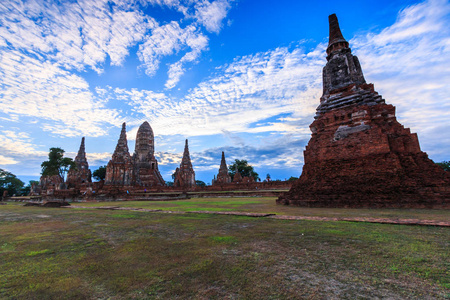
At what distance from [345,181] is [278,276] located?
345 inches

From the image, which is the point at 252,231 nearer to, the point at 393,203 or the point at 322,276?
the point at 322,276

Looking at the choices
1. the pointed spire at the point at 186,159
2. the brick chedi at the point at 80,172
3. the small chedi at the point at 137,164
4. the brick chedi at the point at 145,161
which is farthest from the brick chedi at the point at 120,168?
the pointed spire at the point at 186,159

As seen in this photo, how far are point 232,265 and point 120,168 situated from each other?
30092 mm

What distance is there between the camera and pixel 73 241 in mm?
3352

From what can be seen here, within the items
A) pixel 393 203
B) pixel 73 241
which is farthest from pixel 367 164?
pixel 73 241

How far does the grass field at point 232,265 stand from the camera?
1700mm

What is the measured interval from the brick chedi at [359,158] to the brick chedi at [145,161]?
28.5 meters

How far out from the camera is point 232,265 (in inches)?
87.7

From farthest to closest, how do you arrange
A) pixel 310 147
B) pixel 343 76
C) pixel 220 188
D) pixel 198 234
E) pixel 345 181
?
pixel 220 188
pixel 343 76
pixel 310 147
pixel 345 181
pixel 198 234

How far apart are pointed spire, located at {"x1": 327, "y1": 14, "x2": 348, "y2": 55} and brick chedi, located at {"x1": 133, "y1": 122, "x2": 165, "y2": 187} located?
97.1 feet

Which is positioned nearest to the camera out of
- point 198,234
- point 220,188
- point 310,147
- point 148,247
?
point 148,247

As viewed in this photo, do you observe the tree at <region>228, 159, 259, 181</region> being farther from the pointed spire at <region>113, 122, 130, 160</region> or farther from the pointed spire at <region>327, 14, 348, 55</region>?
the pointed spire at <region>327, 14, 348, 55</region>

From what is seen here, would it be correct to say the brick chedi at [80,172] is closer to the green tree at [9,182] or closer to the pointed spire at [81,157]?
the pointed spire at [81,157]

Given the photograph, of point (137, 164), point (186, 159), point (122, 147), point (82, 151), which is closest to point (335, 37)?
point (122, 147)
